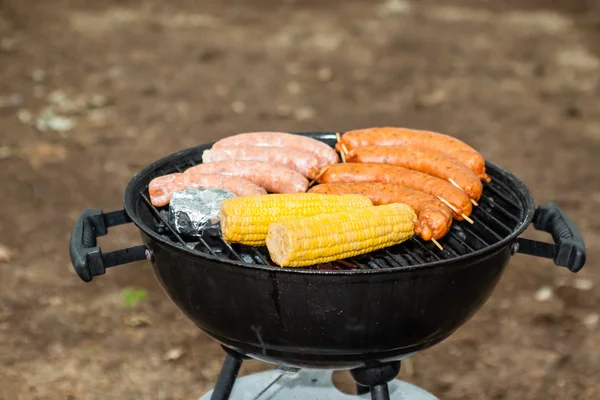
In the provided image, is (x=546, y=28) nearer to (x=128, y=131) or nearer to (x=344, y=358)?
(x=128, y=131)

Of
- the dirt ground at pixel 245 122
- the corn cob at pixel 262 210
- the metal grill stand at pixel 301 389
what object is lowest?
the dirt ground at pixel 245 122

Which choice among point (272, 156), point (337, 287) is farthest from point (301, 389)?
point (337, 287)

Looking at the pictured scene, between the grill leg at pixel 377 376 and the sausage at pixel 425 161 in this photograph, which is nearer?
the grill leg at pixel 377 376

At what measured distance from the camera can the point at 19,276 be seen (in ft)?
15.7

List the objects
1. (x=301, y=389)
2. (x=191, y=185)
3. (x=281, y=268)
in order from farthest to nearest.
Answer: (x=301, y=389) → (x=191, y=185) → (x=281, y=268)

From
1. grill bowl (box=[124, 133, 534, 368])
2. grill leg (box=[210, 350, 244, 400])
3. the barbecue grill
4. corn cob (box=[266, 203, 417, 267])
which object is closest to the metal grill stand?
grill leg (box=[210, 350, 244, 400])

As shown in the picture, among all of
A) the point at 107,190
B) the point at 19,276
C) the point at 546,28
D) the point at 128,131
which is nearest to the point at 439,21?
the point at 546,28

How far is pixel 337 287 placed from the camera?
84.4 inches

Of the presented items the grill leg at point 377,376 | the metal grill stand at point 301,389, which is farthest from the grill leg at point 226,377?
the grill leg at point 377,376

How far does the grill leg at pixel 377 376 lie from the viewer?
2.50m

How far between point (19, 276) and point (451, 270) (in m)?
3.39

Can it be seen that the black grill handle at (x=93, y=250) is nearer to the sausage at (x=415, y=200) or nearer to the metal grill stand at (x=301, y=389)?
the sausage at (x=415, y=200)

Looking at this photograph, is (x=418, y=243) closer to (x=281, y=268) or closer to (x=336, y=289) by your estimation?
(x=336, y=289)

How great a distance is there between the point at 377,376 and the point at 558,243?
2.45 ft
